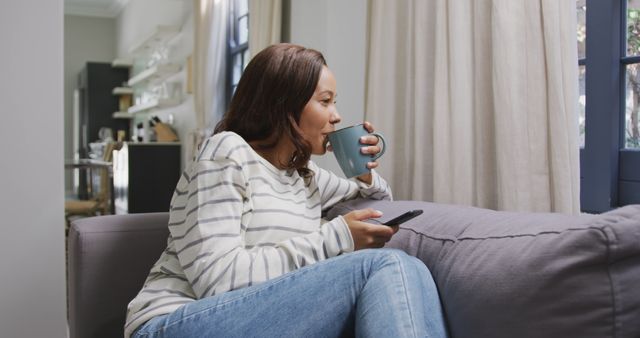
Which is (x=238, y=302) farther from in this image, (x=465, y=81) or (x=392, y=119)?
(x=392, y=119)

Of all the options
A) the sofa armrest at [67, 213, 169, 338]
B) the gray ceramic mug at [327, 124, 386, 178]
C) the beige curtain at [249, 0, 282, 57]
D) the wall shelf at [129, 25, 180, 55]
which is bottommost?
the sofa armrest at [67, 213, 169, 338]

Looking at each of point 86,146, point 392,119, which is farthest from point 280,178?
point 86,146

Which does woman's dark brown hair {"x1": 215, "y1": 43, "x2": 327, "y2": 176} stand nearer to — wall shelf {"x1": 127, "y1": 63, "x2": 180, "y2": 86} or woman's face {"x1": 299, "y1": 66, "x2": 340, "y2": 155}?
woman's face {"x1": 299, "y1": 66, "x2": 340, "y2": 155}

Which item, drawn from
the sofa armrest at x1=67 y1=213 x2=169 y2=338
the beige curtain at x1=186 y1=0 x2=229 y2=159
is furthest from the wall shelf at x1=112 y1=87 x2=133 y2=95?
the sofa armrest at x1=67 y1=213 x2=169 y2=338

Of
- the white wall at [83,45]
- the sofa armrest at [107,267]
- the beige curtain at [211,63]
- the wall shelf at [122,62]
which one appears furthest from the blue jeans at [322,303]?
the white wall at [83,45]

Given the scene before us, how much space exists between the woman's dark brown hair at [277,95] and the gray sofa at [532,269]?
1.19ft

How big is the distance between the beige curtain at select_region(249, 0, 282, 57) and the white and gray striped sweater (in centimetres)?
217

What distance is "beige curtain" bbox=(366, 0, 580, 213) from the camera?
153 centimetres

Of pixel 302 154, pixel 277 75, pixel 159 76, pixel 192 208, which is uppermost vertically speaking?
pixel 159 76

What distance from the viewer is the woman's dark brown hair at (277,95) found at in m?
1.34

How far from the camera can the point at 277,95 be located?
1.34m

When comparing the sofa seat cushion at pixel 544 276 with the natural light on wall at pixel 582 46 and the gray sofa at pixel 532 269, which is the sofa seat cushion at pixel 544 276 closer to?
the gray sofa at pixel 532 269

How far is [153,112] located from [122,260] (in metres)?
5.83

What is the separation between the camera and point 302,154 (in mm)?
1372
